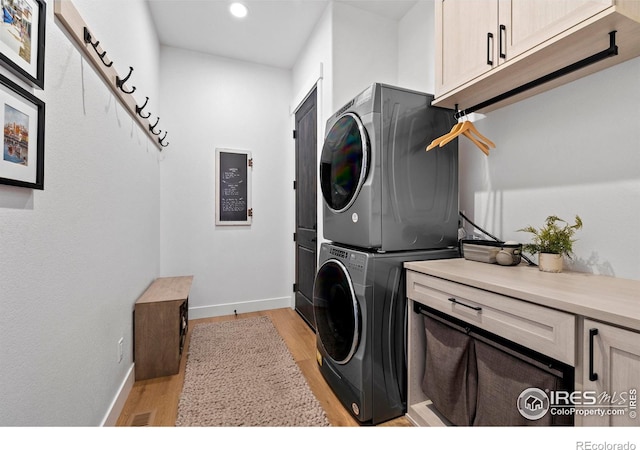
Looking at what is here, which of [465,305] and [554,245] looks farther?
[554,245]

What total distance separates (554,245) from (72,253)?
2.05 metres

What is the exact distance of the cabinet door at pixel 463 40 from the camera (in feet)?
4.20

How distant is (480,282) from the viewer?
110 cm

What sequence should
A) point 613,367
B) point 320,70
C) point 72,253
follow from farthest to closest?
point 320,70 → point 72,253 → point 613,367

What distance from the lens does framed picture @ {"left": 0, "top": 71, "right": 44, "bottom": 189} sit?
2.48 feet

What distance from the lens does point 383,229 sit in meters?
1.49

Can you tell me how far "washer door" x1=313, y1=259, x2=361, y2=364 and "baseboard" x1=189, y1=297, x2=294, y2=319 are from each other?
1.58 m

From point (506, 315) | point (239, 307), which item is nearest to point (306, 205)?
point (239, 307)

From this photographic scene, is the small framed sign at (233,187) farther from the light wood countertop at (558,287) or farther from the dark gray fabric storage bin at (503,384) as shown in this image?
the dark gray fabric storage bin at (503,384)

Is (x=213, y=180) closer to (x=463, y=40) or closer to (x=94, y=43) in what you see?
(x=94, y=43)

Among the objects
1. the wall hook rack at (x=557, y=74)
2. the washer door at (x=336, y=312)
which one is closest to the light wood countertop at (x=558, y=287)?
the washer door at (x=336, y=312)

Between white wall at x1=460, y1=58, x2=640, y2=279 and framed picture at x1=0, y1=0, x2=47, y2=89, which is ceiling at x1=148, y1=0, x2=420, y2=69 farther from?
framed picture at x1=0, y1=0, x2=47, y2=89

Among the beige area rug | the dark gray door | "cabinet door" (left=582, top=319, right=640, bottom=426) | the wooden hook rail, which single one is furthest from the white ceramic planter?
the wooden hook rail

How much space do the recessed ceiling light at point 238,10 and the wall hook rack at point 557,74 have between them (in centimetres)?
202
